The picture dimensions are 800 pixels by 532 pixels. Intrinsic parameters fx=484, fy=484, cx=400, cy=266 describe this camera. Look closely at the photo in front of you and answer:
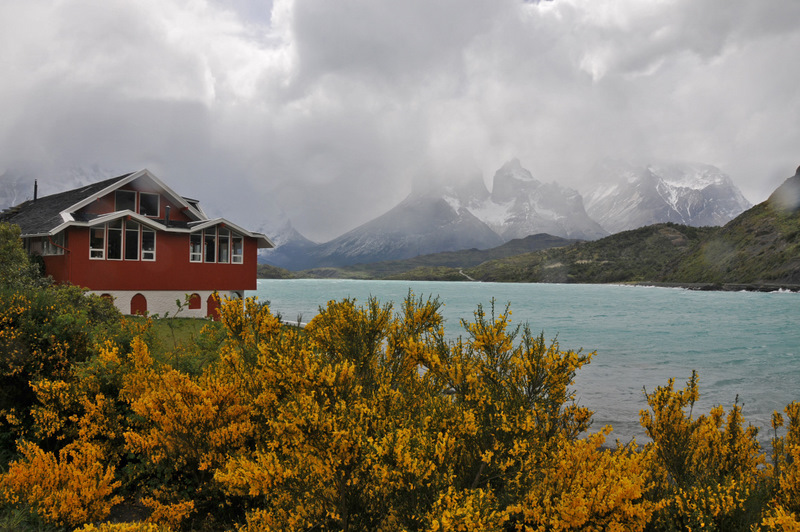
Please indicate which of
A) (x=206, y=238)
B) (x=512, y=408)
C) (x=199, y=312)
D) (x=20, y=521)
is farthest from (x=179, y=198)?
(x=512, y=408)

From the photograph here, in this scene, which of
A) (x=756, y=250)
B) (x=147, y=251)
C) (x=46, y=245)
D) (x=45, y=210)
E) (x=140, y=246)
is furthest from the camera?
(x=756, y=250)

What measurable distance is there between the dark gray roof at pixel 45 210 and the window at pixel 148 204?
176 cm

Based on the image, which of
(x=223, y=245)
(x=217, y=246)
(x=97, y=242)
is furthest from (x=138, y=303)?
(x=223, y=245)

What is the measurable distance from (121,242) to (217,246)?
5.95m

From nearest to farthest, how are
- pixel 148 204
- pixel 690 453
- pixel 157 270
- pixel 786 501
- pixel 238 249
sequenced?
pixel 786 501 < pixel 690 453 < pixel 157 270 < pixel 148 204 < pixel 238 249

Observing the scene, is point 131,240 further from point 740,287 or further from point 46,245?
point 740,287

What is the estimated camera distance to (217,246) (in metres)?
33.9

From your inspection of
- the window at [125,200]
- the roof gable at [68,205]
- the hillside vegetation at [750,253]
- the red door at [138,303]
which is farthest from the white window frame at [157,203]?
the hillside vegetation at [750,253]

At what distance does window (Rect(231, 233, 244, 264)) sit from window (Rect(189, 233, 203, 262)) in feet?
7.37

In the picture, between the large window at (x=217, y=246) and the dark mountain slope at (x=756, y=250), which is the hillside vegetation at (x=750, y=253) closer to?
the dark mountain slope at (x=756, y=250)

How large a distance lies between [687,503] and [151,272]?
3189 centimetres

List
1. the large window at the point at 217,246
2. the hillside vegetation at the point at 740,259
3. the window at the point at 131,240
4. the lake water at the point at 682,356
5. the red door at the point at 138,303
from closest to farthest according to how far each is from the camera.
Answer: the lake water at the point at 682,356 < the window at the point at 131,240 < the red door at the point at 138,303 < the large window at the point at 217,246 < the hillside vegetation at the point at 740,259

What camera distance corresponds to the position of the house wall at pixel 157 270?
28578mm

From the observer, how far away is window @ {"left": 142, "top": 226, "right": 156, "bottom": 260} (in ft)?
102
